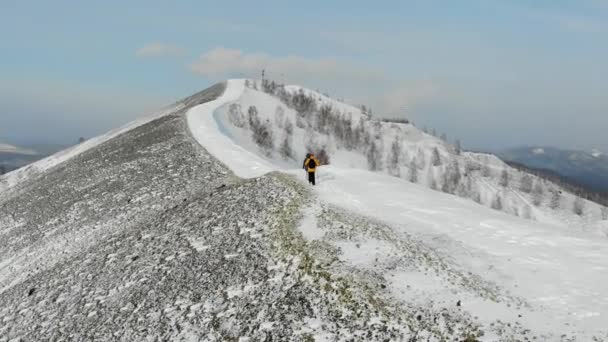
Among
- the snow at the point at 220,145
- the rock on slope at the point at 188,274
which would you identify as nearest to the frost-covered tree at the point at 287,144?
the snow at the point at 220,145

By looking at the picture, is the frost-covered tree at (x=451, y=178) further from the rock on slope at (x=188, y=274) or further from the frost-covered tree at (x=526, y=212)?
the rock on slope at (x=188, y=274)

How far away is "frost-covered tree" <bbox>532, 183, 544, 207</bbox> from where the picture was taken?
133875mm

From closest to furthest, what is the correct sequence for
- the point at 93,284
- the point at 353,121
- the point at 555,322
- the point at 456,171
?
the point at 555,322, the point at 93,284, the point at 456,171, the point at 353,121

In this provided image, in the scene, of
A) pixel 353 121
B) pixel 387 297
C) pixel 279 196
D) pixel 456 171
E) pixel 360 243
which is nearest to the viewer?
pixel 387 297

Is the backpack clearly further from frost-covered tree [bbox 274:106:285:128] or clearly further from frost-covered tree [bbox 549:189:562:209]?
frost-covered tree [bbox 549:189:562:209]

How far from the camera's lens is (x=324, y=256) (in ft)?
61.8

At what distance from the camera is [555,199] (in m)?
135

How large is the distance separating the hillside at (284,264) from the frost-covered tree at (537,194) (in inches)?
4687

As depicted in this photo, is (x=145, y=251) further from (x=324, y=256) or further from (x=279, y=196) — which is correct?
(x=324, y=256)

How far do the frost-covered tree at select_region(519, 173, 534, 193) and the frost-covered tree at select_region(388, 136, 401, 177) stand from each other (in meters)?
42.9

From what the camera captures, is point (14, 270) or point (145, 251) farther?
point (14, 270)

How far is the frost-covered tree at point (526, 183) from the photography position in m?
146

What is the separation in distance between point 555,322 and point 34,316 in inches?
839

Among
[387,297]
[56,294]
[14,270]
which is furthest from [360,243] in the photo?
[14,270]
